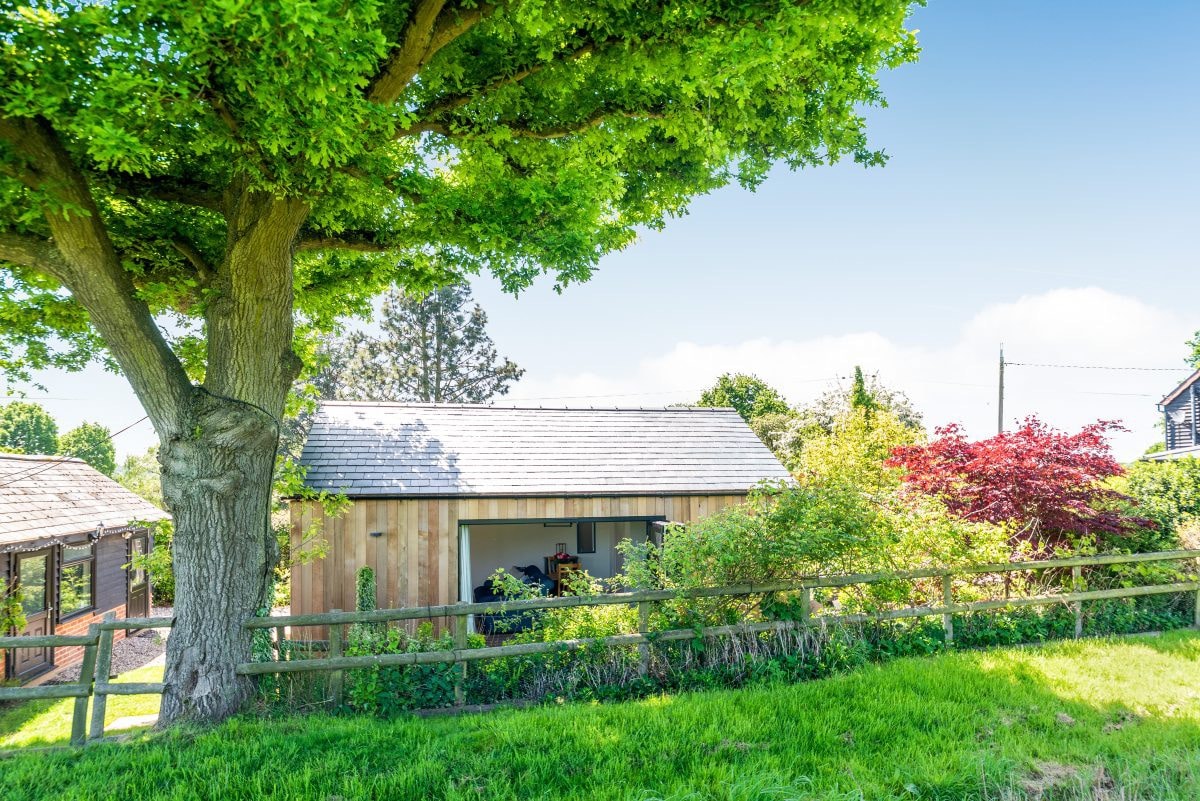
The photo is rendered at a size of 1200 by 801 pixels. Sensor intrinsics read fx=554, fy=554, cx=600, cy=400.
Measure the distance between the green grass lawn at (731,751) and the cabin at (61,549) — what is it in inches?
256

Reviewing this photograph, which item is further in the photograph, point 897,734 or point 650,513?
point 650,513

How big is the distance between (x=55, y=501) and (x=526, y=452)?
1004cm

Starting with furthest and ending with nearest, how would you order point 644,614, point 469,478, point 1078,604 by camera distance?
point 469,478, point 1078,604, point 644,614

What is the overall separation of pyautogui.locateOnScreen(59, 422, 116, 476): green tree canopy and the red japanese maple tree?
43819 mm

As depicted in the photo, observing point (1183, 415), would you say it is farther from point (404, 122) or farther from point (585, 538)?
point (404, 122)

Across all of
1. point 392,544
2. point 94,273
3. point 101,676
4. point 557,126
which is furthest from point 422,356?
point 101,676

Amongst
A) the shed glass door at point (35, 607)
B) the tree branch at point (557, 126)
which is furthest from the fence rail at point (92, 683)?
the shed glass door at point (35, 607)

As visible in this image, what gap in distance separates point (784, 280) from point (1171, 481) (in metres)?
9.61

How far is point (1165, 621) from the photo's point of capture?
7.14 m

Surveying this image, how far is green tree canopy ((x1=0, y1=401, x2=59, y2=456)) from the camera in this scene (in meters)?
36.5

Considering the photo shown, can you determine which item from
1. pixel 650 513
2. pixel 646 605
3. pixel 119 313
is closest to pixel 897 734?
pixel 646 605

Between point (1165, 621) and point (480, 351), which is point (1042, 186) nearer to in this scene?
point (1165, 621)

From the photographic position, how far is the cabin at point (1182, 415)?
26.4 meters

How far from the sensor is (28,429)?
122ft
